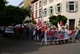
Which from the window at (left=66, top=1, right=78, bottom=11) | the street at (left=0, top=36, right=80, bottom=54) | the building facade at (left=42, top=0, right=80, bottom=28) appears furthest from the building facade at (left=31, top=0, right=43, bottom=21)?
the street at (left=0, top=36, right=80, bottom=54)

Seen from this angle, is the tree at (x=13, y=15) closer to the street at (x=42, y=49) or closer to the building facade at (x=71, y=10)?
the building facade at (x=71, y=10)

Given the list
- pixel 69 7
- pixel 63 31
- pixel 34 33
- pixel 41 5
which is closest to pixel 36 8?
pixel 41 5

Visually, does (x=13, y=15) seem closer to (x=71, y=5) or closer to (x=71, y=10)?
(x=71, y=10)

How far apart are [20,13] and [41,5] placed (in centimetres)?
1757

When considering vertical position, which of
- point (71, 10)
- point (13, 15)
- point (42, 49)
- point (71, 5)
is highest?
point (71, 5)

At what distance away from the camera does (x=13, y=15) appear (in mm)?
39719

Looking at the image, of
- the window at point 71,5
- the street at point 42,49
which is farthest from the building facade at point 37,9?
the street at point 42,49

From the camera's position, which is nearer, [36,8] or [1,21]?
[1,21]

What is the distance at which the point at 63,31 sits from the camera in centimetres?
2362

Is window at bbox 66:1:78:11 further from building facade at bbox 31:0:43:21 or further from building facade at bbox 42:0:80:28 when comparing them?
building facade at bbox 31:0:43:21

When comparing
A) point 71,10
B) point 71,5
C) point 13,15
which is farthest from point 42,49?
point 71,5

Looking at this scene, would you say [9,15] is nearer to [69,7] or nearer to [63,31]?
[69,7]

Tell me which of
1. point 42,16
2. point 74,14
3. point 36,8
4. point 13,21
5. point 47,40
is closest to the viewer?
point 47,40

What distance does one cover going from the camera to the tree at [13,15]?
39.0 meters
